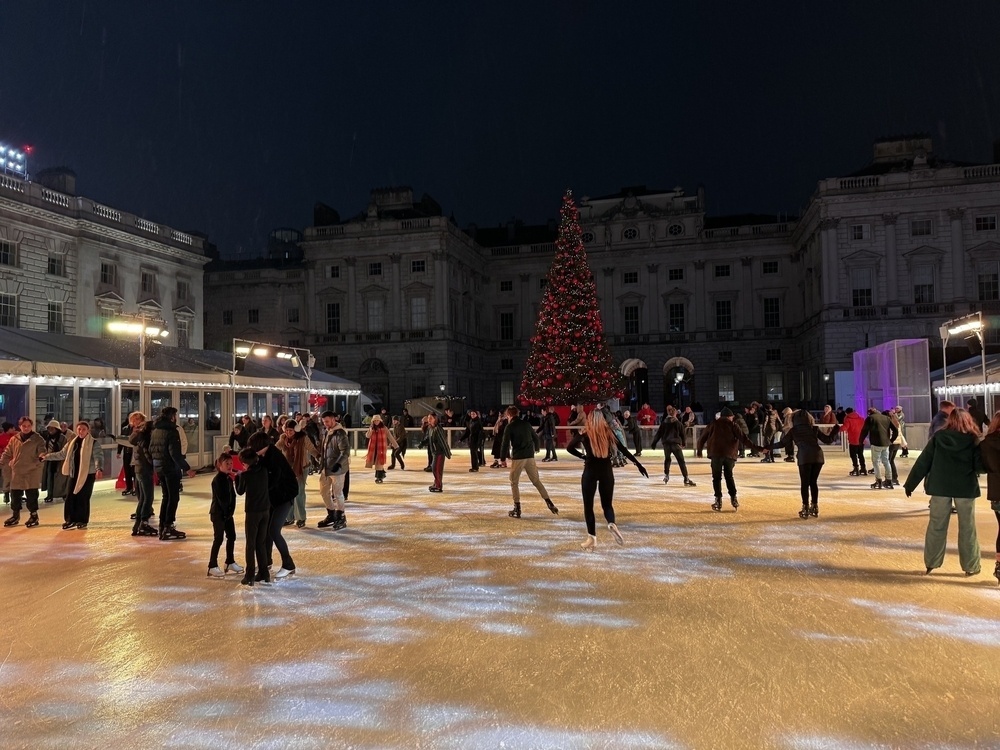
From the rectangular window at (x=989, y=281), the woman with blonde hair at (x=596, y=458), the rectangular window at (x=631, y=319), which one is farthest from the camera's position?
the rectangular window at (x=631, y=319)

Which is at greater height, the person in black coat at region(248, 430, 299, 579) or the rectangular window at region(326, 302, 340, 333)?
the rectangular window at region(326, 302, 340, 333)

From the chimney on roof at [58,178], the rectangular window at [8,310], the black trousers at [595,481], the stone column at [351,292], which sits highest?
the chimney on roof at [58,178]

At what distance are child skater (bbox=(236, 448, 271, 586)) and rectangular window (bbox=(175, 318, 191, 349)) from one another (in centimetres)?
3499

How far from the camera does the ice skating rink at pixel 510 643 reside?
3697 millimetres

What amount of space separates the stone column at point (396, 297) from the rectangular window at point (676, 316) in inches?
763

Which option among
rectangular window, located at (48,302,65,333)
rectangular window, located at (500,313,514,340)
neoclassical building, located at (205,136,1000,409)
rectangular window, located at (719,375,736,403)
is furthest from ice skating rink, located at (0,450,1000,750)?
rectangular window, located at (500,313,514,340)

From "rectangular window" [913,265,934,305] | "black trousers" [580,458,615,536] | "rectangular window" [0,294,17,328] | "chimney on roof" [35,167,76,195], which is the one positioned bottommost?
"black trousers" [580,458,615,536]

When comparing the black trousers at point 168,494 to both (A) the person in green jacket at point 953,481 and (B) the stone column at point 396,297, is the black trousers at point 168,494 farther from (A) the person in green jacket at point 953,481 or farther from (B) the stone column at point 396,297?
(B) the stone column at point 396,297

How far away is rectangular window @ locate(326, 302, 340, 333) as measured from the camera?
168 ft

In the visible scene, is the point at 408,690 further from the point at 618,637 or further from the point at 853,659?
the point at 853,659

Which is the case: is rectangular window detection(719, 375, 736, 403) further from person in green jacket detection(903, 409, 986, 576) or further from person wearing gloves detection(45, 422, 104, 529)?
person wearing gloves detection(45, 422, 104, 529)

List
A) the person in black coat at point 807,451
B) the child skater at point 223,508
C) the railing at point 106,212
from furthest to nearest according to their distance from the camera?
the railing at point 106,212 < the person in black coat at point 807,451 < the child skater at point 223,508

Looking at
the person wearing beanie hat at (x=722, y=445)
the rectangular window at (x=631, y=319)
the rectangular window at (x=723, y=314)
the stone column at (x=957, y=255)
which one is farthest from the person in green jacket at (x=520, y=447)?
the rectangular window at (x=723, y=314)

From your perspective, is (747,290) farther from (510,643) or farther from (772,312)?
(510,643)
